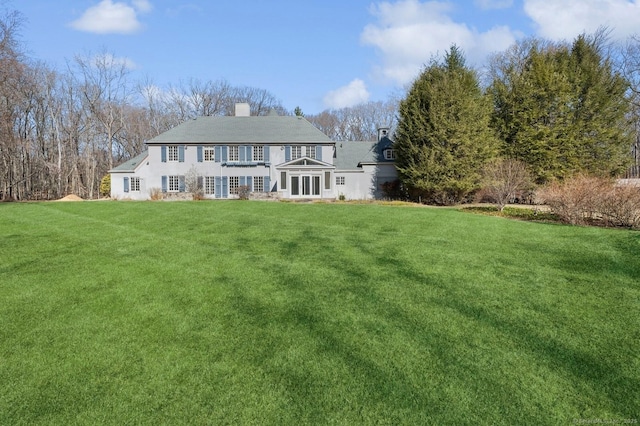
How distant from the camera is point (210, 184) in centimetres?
2956

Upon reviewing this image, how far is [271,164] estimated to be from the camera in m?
29.8

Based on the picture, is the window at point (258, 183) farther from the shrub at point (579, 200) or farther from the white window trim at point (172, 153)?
the shrub at point (579, 200)

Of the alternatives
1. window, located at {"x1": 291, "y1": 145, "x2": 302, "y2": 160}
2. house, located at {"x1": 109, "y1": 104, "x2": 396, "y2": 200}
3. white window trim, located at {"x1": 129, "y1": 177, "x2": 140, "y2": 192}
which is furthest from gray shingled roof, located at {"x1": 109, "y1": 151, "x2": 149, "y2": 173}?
window, located at {"x1": 291, "y1": 145, "x2": 302, "y2": 160}

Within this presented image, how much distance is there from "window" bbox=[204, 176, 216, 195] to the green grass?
71.2 feet

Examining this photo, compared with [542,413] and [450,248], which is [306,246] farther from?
[542,413]

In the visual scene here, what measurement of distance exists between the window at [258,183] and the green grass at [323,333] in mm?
21852

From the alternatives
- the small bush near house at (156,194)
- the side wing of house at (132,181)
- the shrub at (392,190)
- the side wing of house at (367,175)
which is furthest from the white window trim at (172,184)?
the shrub at (392,190)

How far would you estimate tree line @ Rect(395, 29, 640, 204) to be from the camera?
23.3 meters

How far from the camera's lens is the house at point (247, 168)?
2858 centimetres

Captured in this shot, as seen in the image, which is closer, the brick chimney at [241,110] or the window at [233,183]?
the window at [233,183]

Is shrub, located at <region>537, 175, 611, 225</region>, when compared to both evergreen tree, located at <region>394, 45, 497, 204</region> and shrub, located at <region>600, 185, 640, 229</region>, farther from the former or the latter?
evergreen tree, located at <region>394, 45, 497, 204</region>

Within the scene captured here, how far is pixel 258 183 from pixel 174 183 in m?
6.72

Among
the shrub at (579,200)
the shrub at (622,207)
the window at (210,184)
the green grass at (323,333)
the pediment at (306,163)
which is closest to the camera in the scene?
the green grass at (323,333)

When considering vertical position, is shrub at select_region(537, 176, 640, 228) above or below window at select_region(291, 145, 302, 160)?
below
